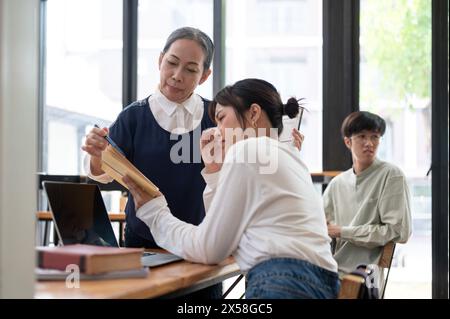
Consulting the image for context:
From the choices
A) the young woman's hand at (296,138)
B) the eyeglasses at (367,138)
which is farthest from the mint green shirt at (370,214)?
Answer: the young woman's hand at (296,138)

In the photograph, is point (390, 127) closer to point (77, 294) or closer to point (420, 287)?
point (420, 287)

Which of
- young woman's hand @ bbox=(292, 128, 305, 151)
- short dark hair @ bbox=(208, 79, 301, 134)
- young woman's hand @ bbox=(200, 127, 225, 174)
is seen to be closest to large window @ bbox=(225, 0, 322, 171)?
young woman's hand @ bbox=(292, 128, 305, 151)

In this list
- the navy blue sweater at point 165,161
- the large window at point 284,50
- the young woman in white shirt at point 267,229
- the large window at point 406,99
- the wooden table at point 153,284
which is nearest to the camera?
the wooden table at point 153,284

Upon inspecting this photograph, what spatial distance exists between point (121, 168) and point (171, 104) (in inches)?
20.5

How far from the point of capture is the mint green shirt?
123 inches

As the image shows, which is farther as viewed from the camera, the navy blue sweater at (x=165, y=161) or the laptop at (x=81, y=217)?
the navy blue sweater at (x=165, y=161)

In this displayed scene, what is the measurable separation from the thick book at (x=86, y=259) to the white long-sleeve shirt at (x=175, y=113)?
78 cm

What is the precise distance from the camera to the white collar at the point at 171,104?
7.51 feet

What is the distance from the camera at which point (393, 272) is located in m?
4.48

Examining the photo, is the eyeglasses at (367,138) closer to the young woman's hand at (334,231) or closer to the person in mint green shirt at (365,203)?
the person in mint green shirt at (365,203)

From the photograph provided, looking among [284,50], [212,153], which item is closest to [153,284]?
[212,153]

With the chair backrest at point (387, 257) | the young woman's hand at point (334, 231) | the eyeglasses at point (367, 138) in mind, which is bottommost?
the chair backrest at point (387, 257)

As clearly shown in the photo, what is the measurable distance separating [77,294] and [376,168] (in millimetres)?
2357

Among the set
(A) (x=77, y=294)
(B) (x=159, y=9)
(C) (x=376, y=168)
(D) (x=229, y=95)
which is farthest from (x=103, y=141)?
(B) (x=159, y=9)
